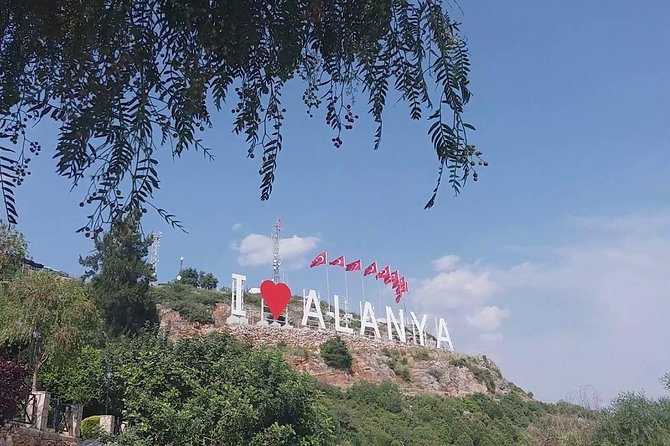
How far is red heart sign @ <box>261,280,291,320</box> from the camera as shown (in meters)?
38.1

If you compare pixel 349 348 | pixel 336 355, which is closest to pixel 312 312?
pixel 349 348

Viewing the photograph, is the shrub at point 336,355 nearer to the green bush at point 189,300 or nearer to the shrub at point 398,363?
the shrub at point 398,363

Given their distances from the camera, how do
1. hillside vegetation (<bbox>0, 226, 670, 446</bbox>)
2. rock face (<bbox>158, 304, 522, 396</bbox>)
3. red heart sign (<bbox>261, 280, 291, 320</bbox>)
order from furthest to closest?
rock face (<bbox>158, 304, 522, 396</bbox>), red heart sign (<bbox>261, 280, 291, 320</bbox>), hillside vegetation (<bbox>0, 226, 670, 446</bbox>)

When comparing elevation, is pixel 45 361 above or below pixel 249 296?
below

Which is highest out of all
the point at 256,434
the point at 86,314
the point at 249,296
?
the point at 249,296

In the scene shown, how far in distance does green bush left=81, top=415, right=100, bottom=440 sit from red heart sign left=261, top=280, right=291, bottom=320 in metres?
21.0

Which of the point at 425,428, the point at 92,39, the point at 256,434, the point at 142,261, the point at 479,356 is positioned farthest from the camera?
the point at 479,356

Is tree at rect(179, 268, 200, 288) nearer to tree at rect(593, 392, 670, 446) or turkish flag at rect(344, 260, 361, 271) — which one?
turkish flag at rect(344, 260, 361, 271)

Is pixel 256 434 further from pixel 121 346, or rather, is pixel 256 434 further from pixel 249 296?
pixel 249 296

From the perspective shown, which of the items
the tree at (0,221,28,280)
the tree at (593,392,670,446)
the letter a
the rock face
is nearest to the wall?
the tree at (0,221,28,280)

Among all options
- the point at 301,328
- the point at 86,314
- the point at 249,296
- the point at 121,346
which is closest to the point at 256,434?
the point at 86,314

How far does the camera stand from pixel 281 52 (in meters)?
2.37

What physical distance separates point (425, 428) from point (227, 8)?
103 ft

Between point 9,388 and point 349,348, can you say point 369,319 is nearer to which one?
point 349,348
